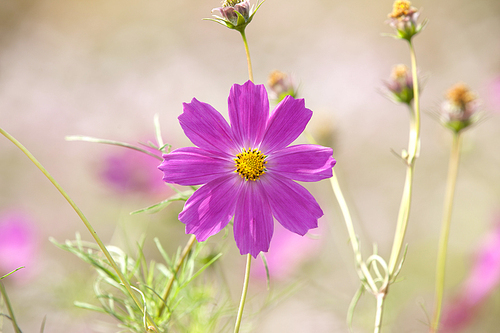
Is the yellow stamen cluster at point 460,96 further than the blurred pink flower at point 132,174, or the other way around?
the blurred pink flower at point 132,174

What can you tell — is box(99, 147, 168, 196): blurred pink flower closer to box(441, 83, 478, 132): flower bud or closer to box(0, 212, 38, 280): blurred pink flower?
box(0, 212, 38, 280): blurred pink flower

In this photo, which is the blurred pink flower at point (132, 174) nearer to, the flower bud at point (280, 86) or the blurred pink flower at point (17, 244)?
the blurred pink flower at point (17, 244)

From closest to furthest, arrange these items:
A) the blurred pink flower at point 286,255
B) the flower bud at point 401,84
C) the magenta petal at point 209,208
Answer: the magenta petal at point 209,208
the flower bud at point 401,84
the blurred pink flower at point 286,255

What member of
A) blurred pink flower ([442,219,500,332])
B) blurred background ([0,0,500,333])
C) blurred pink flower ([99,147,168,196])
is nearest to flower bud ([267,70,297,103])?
blurred pink flower ([99,147,168,196])

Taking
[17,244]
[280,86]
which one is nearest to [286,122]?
[280,86]

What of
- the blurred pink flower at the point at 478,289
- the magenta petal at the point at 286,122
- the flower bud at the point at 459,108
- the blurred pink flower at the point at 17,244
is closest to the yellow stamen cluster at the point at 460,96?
the flower bud at the point at 459,108

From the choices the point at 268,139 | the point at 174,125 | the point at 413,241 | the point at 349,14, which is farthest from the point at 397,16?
the point at 349,14

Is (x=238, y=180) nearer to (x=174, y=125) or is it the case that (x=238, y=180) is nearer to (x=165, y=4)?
(x=174, y=125)
